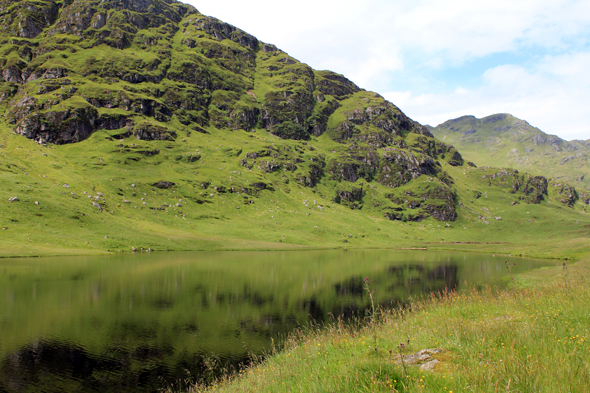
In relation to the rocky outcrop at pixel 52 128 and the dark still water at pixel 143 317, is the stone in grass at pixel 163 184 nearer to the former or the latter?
the rocky outcrop at pixel 52 128

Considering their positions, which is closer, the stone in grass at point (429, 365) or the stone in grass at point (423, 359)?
the stone in grass at point (429, 365)

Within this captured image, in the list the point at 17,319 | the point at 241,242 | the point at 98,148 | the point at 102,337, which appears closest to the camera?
the point at 102,337

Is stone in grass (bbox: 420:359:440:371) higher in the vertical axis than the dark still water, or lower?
higher

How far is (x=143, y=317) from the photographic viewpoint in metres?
29.8

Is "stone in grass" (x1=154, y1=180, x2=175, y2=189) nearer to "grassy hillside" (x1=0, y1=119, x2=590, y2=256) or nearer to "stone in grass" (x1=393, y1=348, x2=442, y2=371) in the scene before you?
"grassy hillside" (x1=0, y1=119, x2=590, y2=256)

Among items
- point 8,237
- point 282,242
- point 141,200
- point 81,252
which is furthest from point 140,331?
point 141,200

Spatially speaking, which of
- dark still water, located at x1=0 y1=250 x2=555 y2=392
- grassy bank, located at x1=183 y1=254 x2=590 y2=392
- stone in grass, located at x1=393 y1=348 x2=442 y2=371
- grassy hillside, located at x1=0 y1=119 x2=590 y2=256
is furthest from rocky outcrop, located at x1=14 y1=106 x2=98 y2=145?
stone in grass, located at x1=393 y1=348 x2=442 y2=371

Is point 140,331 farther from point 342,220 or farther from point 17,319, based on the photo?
point 342,220

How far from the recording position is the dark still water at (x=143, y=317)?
63.9 feet

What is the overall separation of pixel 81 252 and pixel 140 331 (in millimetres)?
69537

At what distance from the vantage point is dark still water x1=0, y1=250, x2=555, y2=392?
19.5 m

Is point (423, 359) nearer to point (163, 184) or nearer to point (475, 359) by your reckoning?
point (475, 359)

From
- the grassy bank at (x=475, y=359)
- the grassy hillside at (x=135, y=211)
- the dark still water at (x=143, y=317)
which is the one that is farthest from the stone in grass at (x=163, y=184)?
the grassy bank at (x=475, y=359)

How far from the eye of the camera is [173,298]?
37.5 m
